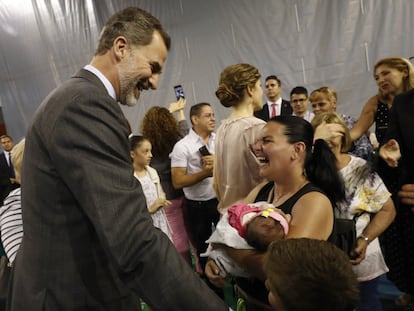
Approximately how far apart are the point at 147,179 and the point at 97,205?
1968 millimetres

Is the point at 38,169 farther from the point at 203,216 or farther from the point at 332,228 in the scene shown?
the point at 203,216

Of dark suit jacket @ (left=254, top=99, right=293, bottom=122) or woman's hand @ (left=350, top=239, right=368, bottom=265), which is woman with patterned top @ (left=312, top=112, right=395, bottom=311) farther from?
dark suit jacket @ (left=254, top=99, right=293, bottom=122)

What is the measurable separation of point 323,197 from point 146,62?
2.38 ft

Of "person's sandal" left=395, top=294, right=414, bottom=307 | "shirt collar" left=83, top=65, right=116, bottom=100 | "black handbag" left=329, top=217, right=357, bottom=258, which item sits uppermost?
"shirt collar" left=83, top=65, right=116, bottom=100

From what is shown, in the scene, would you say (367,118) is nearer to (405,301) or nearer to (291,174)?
(405,301)

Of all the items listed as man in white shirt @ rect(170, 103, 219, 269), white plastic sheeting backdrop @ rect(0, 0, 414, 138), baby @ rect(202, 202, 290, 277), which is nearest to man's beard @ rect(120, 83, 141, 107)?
baby @ rect(202, 202, 290, 277)

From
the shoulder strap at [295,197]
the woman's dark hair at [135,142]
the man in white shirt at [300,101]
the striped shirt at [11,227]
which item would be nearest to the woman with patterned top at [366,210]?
the shoulder strap at [295,197]

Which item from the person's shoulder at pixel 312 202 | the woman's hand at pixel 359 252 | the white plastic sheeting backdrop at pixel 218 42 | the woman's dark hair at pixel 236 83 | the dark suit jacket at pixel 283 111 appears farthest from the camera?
the white plastic sheeting backdrop at pixel 218 42

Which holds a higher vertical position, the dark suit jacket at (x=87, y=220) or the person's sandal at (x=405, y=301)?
the dark suit jacket at (x=87, y=220)

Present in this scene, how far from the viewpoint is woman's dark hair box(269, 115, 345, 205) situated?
5.01ft

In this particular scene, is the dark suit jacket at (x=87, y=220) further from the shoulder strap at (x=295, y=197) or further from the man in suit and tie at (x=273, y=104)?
the man in suit and tie at (x=273, y=104)

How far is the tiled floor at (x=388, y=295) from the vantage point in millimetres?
2694

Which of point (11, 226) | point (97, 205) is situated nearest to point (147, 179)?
point (11, 226)

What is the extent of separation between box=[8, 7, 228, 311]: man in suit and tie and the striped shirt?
47 cm
